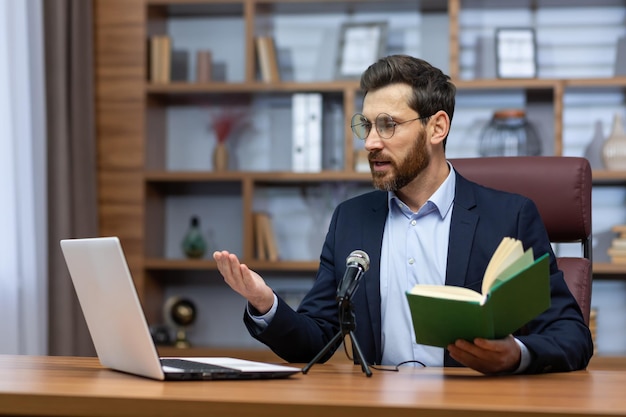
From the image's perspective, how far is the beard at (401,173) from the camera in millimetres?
2279

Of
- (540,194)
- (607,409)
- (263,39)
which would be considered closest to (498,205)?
(540,194)

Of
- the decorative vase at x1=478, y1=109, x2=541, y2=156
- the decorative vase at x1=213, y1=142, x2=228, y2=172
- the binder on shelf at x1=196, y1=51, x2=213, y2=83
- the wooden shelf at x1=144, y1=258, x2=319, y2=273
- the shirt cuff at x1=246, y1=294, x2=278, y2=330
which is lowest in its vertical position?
the wooden shelf at x1=144, y1=258, x2=319, y2=273

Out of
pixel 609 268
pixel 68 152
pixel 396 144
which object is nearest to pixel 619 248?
pixel 609 268

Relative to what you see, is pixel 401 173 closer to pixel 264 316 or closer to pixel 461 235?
pixel 461 235

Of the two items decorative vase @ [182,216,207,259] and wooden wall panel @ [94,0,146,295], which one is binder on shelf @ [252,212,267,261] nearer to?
decorative vase @ [182,216,207,259]

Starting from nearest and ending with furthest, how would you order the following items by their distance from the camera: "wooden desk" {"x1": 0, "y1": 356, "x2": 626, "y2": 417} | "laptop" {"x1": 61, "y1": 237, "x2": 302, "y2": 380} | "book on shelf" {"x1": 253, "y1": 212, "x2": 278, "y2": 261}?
"wooden desk" {"x1": 0, "y1": 356, "x2": 626, "y2": 417} → "laptop" {"x1": 61, "y1": 237, "x2": 302, "y2": 380} → "book on shelf" {"x1": 253, "y1": 212, "x2": 278, "y2": 261}

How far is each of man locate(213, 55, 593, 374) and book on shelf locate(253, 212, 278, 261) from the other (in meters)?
1.87

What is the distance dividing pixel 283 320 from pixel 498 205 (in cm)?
59

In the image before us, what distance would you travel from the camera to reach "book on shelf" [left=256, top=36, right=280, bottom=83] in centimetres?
428

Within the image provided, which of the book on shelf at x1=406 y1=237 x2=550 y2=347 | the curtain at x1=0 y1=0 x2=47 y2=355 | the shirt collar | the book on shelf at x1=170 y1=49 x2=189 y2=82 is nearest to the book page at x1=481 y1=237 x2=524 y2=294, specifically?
the book on shelf at x1=406 y1=237 x2=550 y2=347

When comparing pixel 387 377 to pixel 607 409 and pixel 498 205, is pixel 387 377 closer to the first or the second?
pixel 607 409

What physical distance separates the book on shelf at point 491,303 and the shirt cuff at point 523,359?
0.27ft

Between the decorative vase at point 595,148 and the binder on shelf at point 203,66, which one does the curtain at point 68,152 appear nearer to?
the binder on shelf at point 203,66

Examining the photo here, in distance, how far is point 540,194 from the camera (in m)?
2.36
